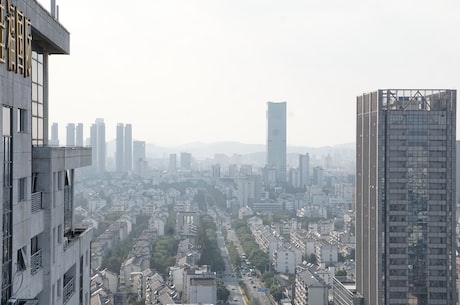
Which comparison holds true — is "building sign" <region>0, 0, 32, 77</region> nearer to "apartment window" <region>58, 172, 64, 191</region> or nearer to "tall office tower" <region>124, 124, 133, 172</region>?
"apartment window" <region>58, 172, 64, 191</region>

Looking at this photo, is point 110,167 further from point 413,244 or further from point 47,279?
point 47,279

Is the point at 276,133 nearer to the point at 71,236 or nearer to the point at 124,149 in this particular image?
the point at 124,149

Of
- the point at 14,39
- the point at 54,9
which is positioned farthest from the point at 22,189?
the point at 54,9

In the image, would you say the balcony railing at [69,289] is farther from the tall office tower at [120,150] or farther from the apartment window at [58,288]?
the tall office tower at [120,150]

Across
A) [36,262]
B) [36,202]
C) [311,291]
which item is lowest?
[311,291]

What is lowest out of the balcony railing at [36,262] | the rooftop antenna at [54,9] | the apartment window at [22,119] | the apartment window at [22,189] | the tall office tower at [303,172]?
the tall office tower at [303,172]

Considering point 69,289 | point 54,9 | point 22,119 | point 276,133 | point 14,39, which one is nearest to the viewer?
point 14,39

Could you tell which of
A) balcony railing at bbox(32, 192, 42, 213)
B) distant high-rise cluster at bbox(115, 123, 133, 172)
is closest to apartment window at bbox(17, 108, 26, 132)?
balcony railing at bbox(32, 192, 42, 213)

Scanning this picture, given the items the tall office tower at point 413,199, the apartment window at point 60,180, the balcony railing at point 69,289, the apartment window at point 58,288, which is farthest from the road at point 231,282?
the apartment window at point 60,180
